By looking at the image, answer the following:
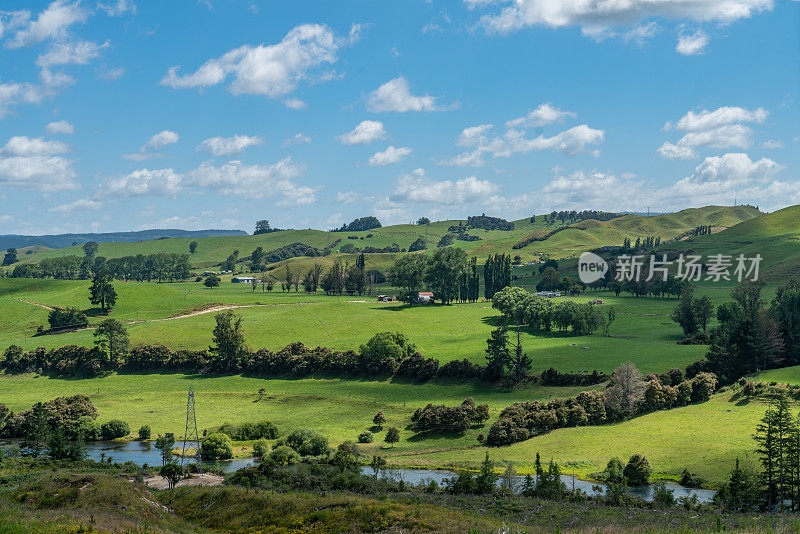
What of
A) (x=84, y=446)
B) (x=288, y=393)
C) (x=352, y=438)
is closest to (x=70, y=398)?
(x=84, y=446)

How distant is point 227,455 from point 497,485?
36.1 meters

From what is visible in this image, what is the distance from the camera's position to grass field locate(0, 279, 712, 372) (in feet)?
389

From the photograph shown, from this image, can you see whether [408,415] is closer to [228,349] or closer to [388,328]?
[228,349]

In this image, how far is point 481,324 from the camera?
532 feet

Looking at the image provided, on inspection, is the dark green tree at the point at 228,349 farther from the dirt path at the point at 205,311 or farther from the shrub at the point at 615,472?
the shrub at the point at 615,472

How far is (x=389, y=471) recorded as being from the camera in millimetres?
72062

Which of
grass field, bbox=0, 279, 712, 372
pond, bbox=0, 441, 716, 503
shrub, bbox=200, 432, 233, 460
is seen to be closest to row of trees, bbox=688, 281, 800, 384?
grass field, bbox=0, 279, 712, 372

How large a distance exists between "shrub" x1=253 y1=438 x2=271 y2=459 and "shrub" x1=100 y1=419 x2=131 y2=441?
23.0m

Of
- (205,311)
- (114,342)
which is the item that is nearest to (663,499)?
(114,342)

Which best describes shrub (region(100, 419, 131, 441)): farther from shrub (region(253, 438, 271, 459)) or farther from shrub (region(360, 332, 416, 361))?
shrub (region(360, 332, 416, 361))

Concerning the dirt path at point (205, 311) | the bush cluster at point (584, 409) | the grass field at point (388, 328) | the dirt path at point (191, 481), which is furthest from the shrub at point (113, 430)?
the dirt path at point (205, 311)

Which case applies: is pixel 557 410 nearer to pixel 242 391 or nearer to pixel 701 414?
pixel 701 414

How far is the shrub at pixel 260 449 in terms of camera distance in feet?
265

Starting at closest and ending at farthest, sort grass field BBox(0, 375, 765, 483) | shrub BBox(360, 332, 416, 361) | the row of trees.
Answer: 1. grass field BBox(0, 375, 765, 483)
2. the row of trees
3. shrub BBox(360, 332, 416, 361)
